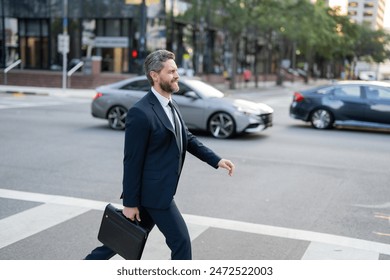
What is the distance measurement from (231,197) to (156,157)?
149 inches

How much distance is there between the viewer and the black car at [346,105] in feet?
46.7

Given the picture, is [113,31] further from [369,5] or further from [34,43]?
[369,5]

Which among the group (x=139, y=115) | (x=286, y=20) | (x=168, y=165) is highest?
(x=286, y=20)

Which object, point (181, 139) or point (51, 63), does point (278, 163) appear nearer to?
point (181, 139)

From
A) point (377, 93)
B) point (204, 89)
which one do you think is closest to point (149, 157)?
point (204, 89)

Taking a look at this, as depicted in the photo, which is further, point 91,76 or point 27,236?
point 91,76

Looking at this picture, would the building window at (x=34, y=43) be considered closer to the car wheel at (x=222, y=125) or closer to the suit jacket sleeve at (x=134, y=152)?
the car wheel at (x=222, y=125)

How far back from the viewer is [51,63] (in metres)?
36.6

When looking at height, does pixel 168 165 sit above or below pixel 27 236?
above

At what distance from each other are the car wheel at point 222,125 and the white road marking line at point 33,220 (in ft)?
21.8

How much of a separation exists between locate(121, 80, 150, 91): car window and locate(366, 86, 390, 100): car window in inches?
240

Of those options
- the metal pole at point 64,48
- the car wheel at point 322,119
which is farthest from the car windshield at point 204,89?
the metal pole at point 64,48

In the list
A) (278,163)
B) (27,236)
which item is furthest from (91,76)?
(27,236)
